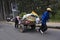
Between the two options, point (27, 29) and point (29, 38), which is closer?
point (29, 38)

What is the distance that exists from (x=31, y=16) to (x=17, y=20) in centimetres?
265

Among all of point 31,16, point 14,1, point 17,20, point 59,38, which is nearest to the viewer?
point 59,38

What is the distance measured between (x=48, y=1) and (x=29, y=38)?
1230cm

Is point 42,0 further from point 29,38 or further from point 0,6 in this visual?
point 29,38

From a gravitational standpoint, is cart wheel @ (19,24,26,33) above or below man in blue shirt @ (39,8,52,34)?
below

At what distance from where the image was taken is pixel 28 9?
84.7 ft

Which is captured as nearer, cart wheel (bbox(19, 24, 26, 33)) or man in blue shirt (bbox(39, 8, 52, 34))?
man in blue shirt (bbox(39, 8, 52, 34))

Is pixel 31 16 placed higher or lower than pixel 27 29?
higher

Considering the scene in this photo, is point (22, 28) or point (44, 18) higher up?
point (44, 18)

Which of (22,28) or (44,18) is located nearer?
(44,18)

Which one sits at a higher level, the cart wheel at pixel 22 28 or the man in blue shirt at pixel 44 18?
the man in blue shirt at pixel 44 18

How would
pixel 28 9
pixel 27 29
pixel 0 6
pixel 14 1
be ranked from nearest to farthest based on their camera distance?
pixel 27 29 < pixel 28 9 < pixel 14 1 < pixel 0 6

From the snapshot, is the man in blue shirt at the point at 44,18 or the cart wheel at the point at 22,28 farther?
the cart wheel at the point at 22,28

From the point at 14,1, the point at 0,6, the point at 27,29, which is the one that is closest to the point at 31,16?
the point at 27,29
